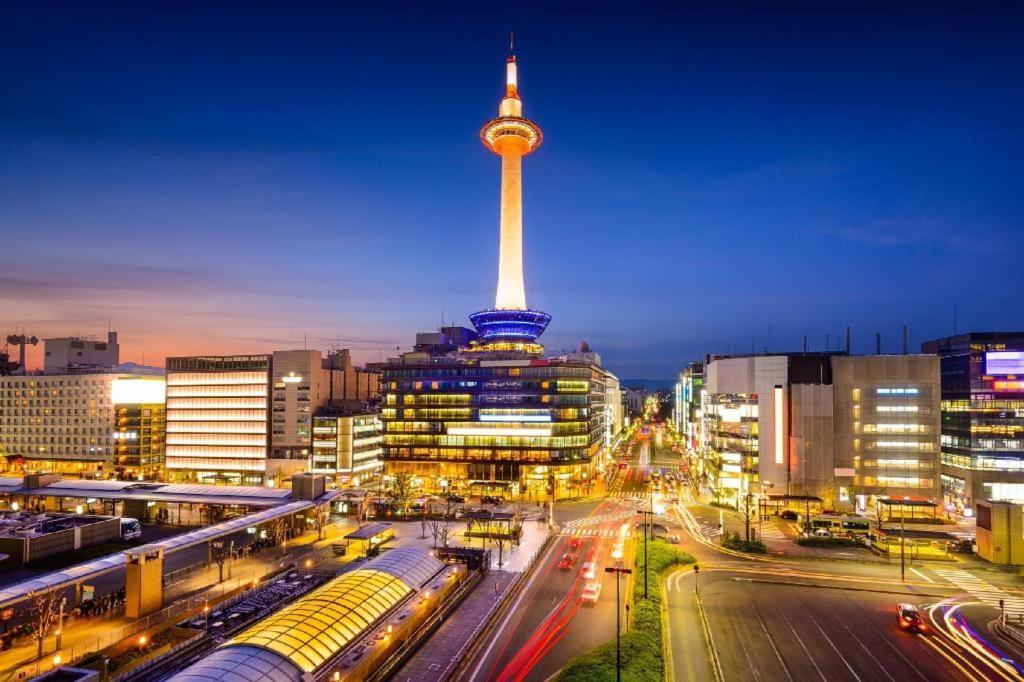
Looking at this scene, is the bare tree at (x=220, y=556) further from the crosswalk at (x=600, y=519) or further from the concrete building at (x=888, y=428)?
the concrete building at (x=888, y=428)

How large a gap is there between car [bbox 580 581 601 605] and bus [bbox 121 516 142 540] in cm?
5388

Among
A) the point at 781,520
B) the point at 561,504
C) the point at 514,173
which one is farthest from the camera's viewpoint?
the point at 514,173

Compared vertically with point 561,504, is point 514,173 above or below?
above

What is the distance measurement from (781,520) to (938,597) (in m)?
32.2

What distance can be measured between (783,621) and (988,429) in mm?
65678

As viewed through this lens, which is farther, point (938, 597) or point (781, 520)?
point (781, 520)

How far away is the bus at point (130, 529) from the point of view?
71.2 meters

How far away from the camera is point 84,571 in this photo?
1726 inches

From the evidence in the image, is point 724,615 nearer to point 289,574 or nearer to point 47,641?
point 289,574

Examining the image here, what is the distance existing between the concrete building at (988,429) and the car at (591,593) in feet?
225

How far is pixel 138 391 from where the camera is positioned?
5192 inches

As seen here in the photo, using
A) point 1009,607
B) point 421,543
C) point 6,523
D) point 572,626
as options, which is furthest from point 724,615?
point 6,523

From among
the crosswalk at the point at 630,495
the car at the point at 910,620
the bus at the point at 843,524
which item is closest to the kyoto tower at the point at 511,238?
the crosswalk at the point at 630,495

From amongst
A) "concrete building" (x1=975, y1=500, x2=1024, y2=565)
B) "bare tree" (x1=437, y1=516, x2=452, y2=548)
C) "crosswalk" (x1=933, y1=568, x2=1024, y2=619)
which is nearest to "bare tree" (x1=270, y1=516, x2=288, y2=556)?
"bare tree" (x1=437, y1=516, x2=452, y2=548)
